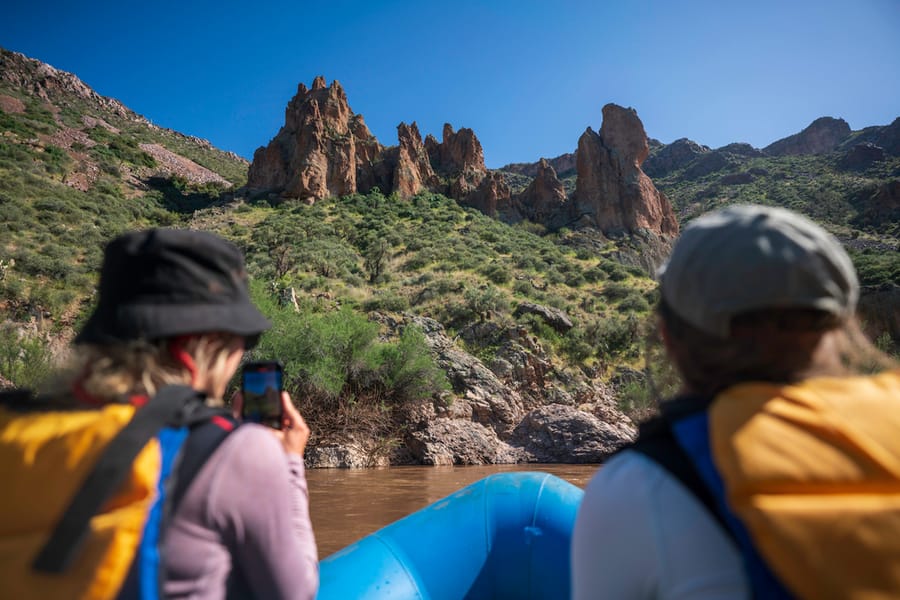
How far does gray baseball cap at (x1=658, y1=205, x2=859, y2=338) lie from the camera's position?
78cm

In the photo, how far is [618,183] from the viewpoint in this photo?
42000 millimetres

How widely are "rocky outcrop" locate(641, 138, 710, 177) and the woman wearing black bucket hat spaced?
83893mm

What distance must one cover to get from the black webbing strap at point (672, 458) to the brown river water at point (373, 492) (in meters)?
3.77

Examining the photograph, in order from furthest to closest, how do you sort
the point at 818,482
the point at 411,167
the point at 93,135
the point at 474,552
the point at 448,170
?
the point at 448,170 → the point at 93,135 → the point at 411,167 → the point at 474,552 → the point at 818,482

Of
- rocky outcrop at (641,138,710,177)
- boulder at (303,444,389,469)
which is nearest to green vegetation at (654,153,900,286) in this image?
rocky outcrop at (641,138,710,177)

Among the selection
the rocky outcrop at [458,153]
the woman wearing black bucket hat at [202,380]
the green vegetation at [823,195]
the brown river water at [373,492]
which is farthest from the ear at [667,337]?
the rocky outcrop at [458,153]

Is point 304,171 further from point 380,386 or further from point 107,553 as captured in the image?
A: point 107,553

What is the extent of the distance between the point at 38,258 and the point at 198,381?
2064 centimetres

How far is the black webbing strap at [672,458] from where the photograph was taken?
72cm

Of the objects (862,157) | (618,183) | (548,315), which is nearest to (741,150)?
(862,157)

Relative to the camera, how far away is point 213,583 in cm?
93

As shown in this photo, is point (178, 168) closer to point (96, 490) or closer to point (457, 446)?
point (457, 446)

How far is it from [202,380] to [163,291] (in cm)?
21

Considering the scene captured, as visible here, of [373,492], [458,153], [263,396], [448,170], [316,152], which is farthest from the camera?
[458,153]
